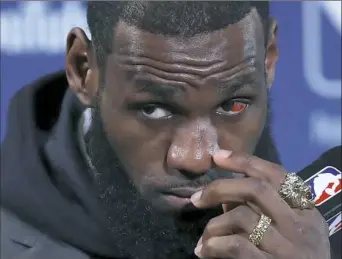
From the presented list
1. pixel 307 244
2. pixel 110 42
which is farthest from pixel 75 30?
pixel 307 244

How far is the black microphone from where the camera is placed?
3.96 ft

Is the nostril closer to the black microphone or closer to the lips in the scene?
the lips

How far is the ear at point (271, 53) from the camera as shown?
1229mm

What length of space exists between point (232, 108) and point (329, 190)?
0.80ft

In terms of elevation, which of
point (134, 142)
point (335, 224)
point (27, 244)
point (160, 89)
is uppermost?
point (160, 89)

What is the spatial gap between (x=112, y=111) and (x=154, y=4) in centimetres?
19

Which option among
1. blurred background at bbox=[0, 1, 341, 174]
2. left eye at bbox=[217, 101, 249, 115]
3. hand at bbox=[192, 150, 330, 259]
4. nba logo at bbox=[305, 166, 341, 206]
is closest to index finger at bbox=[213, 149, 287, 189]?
hand at bbox=[192, 150, 330, 259]

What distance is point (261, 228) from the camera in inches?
38.0

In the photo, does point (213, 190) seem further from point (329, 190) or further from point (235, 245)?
point (329, 190)

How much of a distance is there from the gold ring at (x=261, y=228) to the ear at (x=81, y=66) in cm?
39

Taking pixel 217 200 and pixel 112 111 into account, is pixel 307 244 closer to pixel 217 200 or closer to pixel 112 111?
pixel 217 200

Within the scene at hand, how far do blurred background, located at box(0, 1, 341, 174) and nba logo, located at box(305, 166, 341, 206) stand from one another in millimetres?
105

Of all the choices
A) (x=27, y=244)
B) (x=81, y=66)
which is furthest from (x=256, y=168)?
(x=27, y=244)

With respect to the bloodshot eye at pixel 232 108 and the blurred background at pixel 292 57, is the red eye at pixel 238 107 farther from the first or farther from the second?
the blurred background at pixel 292 57
